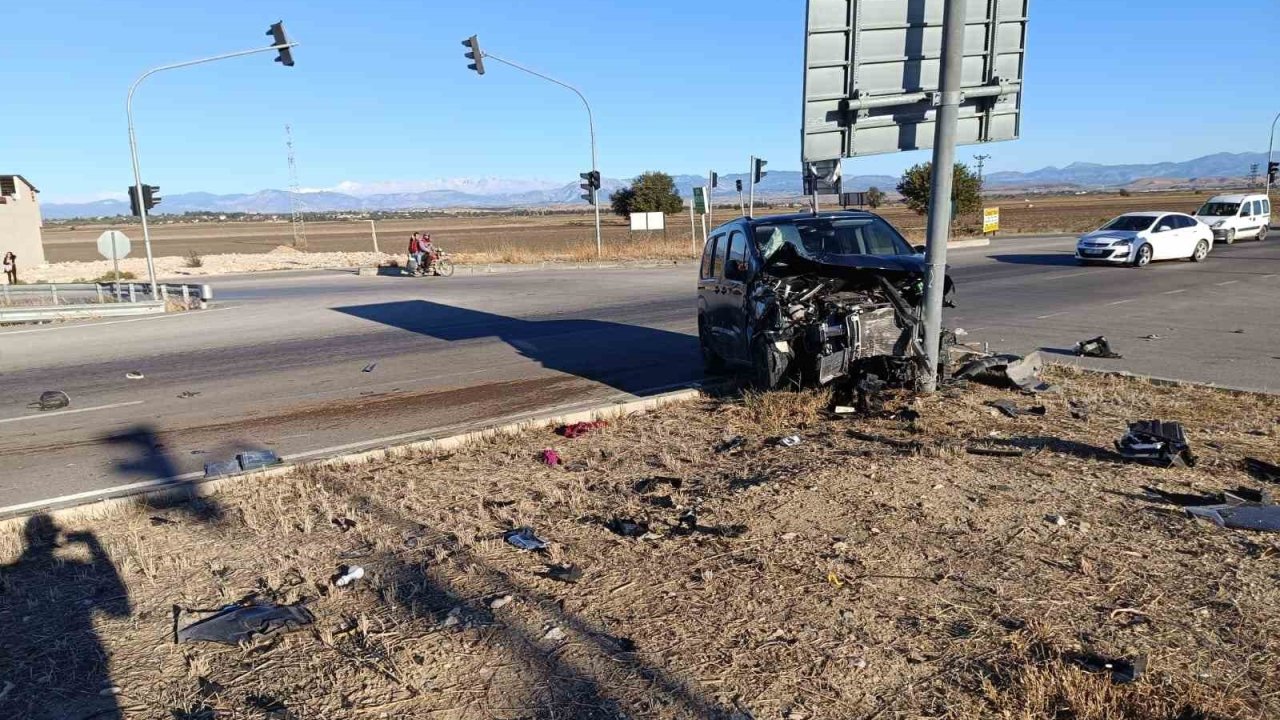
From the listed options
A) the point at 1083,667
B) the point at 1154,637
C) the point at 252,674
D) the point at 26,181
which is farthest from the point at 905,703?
the point at 26,181

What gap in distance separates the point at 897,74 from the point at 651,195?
75.8 metres

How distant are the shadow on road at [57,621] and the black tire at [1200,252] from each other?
2786 cm

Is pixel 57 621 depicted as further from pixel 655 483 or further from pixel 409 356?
pixel 409 356

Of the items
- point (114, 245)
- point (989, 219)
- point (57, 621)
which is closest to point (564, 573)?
point (57, 621)

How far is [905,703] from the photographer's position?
10.1 ft

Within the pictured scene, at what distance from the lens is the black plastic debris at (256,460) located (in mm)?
6480

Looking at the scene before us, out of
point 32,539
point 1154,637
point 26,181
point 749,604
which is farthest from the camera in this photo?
point 26,181

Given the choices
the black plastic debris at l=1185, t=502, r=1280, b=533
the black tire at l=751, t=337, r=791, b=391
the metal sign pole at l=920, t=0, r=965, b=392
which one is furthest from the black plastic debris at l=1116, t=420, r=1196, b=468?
the black tire at l=751, t=337, r=791, b=391

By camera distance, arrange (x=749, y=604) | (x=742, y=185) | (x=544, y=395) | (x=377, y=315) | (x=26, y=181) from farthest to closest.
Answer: (x=26, y=181)
(x=742, y=185)
(x=377, y=315)
(x=544, y=395)
(x=749, y=604)

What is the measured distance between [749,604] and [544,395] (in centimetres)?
593

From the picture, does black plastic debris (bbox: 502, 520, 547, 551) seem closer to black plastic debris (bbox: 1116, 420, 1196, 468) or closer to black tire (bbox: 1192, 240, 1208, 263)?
black plastic debris (bbox: 1116, 420, 1196, 468)

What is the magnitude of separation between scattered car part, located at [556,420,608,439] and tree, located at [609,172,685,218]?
242 ft

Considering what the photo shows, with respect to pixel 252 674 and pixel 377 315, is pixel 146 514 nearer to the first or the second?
pixel 252 674

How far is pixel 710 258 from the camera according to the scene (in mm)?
10070
